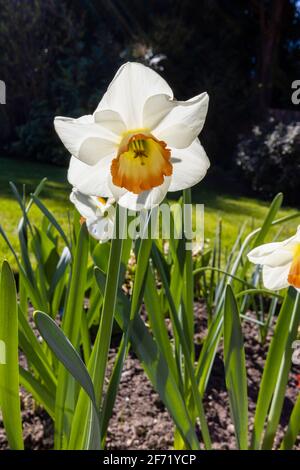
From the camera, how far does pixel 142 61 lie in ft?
20.3

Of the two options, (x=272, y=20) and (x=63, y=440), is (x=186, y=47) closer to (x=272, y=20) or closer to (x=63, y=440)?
(x=272, y=20)

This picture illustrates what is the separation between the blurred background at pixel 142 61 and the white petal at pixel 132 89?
16.8 ft

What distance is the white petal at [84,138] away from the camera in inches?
22.7

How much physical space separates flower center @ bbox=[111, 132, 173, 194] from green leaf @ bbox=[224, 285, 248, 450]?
284 millimetres

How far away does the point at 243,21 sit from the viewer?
23.3 feet

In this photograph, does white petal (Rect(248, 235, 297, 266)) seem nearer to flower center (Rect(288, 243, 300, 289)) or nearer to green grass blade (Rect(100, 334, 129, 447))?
flower center (Rect(288, 243, 300, 289))

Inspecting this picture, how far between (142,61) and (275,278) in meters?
5.79

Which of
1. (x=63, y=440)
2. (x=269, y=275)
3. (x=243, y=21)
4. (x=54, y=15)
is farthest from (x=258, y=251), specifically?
(x=243, y=21)

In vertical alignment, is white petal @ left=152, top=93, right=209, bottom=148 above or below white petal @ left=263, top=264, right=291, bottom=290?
above

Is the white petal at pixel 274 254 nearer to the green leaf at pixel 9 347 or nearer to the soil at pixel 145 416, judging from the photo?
the green leaf at pixel 9 347

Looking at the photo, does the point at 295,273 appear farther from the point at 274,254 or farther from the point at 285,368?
the point at 285,368

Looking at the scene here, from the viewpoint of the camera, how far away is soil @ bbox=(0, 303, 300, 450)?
1.16 m

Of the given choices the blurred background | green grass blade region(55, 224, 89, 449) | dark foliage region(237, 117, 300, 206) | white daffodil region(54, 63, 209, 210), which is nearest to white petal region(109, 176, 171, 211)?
white daffodil region(54, 63, 209, 210)
